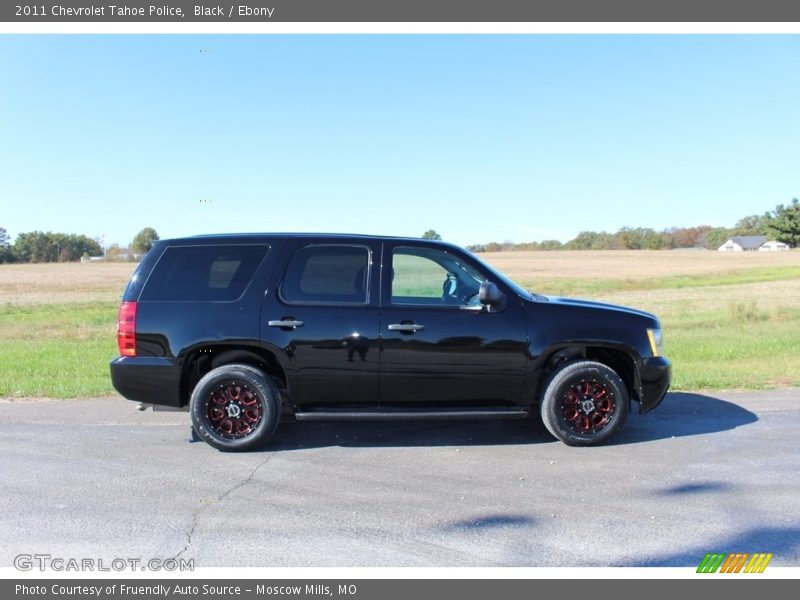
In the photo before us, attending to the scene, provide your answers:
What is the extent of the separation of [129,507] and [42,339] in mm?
13057

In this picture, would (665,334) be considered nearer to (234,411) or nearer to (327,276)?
(327,276)

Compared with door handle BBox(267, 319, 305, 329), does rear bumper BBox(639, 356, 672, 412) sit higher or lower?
lower

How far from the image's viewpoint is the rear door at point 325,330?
547 cm

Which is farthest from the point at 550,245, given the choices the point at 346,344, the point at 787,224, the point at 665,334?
the point at 346,344

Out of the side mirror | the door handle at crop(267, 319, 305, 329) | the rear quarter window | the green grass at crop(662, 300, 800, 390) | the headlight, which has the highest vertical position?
the rear quarter window

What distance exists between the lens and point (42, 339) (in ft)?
50.4

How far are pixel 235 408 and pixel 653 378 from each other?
370 centimetres

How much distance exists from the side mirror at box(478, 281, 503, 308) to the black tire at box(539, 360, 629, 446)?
0.91m

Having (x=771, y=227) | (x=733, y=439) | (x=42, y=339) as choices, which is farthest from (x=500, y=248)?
(x=733, y=439)

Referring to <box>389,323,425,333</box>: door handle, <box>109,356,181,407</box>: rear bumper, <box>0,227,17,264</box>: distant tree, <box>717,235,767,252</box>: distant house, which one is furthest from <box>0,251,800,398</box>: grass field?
<box>717,235,767,252</box>: distant house

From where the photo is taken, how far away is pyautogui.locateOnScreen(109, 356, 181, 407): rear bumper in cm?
550

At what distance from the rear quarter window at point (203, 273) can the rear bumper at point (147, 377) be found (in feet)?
1.81

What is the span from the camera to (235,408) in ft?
Answer: 18.2

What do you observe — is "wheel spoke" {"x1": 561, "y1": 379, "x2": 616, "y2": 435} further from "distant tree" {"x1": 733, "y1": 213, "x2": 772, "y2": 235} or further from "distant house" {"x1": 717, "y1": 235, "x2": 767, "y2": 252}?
"distant tree" {"x1": 733, "y1": 213, "x2": 772, "y2": 235}
